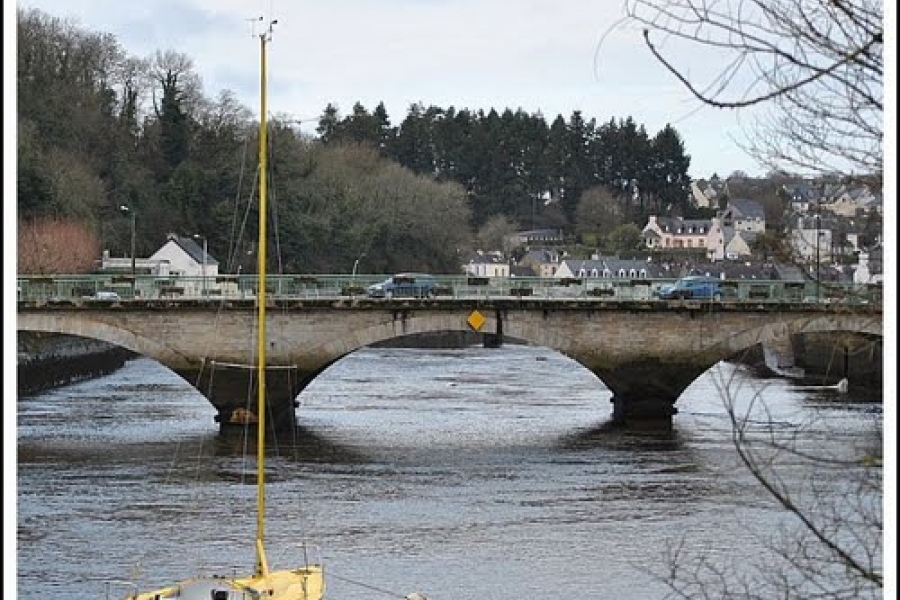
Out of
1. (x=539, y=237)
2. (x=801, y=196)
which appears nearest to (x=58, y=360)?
(x=801, y=196)

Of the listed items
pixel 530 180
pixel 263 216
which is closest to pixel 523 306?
pixel 263 216

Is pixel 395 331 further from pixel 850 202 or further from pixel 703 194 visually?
pixel 703 194

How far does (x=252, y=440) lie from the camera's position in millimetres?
33906

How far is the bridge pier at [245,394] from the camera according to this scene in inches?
1410

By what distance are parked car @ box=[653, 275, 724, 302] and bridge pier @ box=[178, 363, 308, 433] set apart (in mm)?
9545

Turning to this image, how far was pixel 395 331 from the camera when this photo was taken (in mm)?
37688

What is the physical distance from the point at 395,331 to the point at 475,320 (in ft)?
→ 6.17

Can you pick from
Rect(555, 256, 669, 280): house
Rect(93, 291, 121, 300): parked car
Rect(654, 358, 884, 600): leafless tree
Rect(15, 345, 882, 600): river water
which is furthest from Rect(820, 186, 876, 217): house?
Rect(555, 256, 669, 280): house

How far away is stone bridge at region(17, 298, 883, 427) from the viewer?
36.9 metres

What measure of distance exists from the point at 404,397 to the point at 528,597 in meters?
23.6

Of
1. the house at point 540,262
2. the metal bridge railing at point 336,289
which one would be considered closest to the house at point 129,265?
the metal bridge railing at point 336,289

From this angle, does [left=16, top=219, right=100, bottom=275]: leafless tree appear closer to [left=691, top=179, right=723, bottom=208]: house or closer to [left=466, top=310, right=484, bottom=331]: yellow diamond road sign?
[left=466, top=310, right=484, bottom=331]: yellow diamond road sign

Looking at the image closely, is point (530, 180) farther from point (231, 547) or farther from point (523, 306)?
point (231, 547)

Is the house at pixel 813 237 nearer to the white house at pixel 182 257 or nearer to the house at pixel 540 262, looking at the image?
the white house at pixel 182 257
